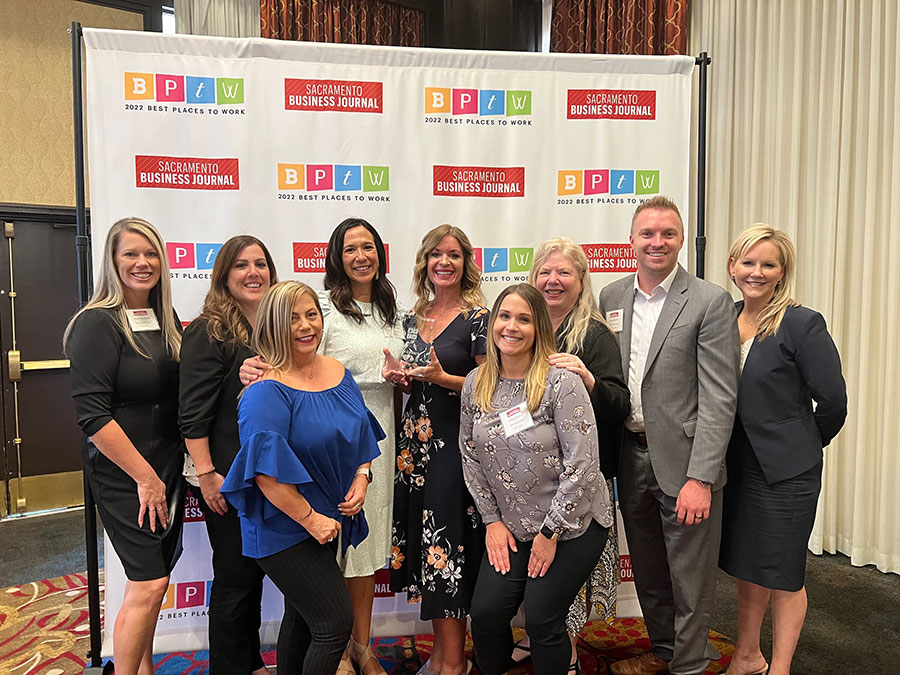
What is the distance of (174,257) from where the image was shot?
9.16ft

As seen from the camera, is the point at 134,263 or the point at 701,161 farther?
the point at 701,161

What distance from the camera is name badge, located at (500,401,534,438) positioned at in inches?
79.7

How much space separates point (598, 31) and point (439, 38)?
1.19 meters

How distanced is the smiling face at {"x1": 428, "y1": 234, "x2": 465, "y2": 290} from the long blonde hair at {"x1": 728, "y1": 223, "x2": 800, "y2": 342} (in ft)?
3.24

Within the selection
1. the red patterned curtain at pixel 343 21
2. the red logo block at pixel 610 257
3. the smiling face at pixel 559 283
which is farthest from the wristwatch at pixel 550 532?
the red patterned curtain at pixel 343 21

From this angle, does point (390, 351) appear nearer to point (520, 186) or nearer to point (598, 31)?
point (520, 186)

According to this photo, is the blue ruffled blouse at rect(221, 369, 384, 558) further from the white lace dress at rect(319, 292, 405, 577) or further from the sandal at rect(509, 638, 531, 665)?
the sandal at rect(509, 638, 531, 665)

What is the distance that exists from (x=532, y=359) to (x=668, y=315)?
0.53m

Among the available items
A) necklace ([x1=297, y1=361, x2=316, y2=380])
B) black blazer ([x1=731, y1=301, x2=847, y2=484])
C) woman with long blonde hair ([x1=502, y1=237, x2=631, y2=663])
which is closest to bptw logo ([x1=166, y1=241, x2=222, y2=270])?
necklace ([x1=297, y1=361, x2=316, y2=380])

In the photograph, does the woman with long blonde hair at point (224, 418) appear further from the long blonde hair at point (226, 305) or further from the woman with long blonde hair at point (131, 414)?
the woman with long blonde hair at point (131, 414)

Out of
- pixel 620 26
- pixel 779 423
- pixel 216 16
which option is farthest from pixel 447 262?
pixel 216 16

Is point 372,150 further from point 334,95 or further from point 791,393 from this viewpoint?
point 791,393

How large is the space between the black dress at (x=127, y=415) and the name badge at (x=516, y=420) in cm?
111

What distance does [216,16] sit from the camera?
15.2 ft
